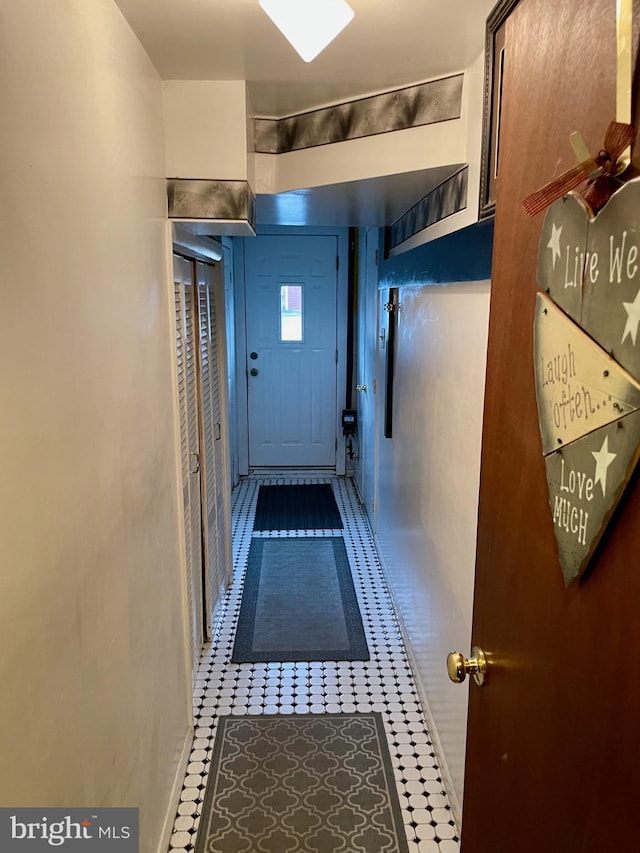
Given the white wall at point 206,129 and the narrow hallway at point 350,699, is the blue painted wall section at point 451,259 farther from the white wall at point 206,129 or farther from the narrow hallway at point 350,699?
the narrow hallway at point 350,699

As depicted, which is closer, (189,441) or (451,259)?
(451,259)

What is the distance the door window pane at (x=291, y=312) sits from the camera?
4.67 metres

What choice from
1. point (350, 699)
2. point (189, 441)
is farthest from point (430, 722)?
point (189, 441)

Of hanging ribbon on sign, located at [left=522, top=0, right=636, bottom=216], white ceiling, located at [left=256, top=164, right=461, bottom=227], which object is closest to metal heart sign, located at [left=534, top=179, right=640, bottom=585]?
hanging ribbon on sign, located at [left=522, top=0, right=636, bottom=216]

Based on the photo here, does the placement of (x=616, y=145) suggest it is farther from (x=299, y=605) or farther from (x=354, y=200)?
(x=299, y=605)

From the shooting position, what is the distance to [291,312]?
472 centimetres

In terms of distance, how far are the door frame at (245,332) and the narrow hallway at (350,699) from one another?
1749 mm

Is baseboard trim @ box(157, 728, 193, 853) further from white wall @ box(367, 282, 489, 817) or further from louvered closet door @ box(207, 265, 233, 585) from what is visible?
louvered closet door @ box(207, 265, 233, 585)

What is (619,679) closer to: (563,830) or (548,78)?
(563,830)

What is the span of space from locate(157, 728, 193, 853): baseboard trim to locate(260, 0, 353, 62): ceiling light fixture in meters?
1.99

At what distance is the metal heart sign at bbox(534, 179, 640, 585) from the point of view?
56cm

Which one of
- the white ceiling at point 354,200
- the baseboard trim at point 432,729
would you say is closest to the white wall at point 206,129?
the white ceiling at point 354,200

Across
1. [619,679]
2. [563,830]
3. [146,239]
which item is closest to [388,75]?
[146,239]

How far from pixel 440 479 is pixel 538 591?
122 centimetres
